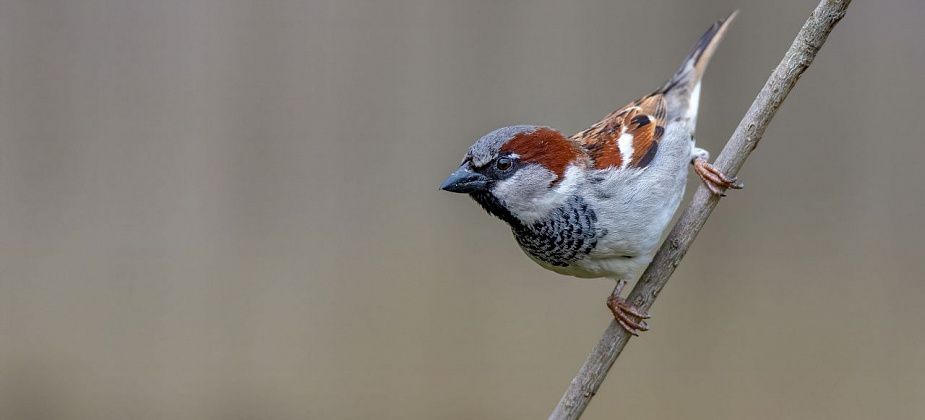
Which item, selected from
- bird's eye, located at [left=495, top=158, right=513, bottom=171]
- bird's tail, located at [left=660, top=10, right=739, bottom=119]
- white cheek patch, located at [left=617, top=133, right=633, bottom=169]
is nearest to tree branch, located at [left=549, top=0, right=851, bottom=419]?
white cheek patch, located at [left=617, top=133, right=633, bottom=169]

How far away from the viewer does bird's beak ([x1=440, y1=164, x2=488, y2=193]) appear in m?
2.20

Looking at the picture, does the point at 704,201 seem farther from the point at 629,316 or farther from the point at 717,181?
the point at 629,316

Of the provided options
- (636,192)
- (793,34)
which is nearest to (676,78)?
(636,192)

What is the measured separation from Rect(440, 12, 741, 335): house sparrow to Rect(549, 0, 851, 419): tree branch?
52 mm

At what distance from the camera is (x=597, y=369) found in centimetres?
221

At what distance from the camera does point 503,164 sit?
7.43ft

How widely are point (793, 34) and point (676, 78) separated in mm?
1652

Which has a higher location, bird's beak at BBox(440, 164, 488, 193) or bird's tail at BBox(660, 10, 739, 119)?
bird's tail at BBox(660, 10, 739, 119)

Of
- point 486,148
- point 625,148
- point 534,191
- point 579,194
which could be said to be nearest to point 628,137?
point 625,148

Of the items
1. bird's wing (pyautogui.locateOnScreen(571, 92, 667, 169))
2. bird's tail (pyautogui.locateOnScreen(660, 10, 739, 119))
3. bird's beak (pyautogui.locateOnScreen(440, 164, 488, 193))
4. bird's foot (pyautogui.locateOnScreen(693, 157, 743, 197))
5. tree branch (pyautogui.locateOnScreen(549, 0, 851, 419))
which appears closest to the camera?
tree branch (pyautogui.locateOnScreen(549, 0, 851, 419))

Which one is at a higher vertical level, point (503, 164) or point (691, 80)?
point (691, 80)

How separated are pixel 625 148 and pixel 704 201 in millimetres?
319

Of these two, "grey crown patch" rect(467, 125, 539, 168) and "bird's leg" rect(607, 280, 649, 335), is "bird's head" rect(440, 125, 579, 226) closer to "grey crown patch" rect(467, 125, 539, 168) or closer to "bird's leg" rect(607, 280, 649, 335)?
"grey crown patch" rect(467, 125, 539, 168)

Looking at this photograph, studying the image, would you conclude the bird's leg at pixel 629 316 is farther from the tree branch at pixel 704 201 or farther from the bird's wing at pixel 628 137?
the bird's wing at pixel 628 137
